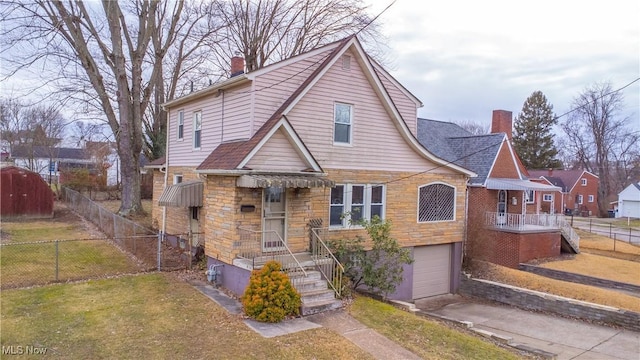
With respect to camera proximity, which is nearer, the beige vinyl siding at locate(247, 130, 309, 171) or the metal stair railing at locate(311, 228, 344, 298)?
the metal stair railing at locate(311, 228, 344, 298)

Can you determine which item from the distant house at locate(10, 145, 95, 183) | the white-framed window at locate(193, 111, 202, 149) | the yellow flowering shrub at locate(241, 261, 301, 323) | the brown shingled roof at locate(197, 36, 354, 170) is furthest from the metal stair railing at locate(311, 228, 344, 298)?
the distant house at locate(10, 145, 95, 183)

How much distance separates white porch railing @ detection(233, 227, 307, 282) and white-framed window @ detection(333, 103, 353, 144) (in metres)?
3.87

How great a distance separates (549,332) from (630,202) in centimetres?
5141

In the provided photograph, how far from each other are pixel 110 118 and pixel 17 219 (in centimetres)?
719

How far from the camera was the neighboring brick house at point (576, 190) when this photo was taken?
53125 mm

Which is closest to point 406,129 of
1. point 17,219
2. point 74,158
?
point 17,219

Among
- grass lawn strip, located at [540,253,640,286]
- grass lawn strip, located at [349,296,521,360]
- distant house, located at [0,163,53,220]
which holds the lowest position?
grass lawn strip, located at [540,253,640,286]

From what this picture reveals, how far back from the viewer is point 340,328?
8.79m

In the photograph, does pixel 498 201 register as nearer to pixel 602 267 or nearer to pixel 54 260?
pixel 602 267

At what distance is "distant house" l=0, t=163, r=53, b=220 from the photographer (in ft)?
72.2

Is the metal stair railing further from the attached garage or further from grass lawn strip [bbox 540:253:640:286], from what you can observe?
grass lawn strip [bbox 540:253:640:286]

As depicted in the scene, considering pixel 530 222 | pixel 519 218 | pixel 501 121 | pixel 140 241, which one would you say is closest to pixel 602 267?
pixel 530 222

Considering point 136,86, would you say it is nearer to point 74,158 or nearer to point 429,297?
point 429,297

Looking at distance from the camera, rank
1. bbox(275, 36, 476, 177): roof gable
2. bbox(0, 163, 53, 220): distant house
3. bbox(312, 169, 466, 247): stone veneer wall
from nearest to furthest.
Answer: bbox(275, 36, 476, 177): roof gable
bbox(312, 169, 466, 247): stone veneer wall
bbox(0, 163, 53, 220): distant house
